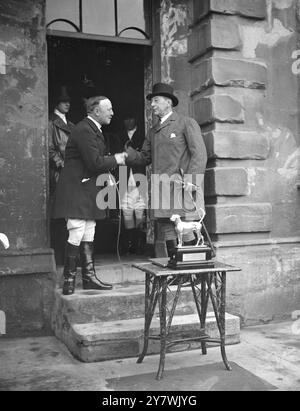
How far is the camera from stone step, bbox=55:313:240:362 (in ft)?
14.8

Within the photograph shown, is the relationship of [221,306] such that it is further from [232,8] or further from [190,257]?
[232,8]

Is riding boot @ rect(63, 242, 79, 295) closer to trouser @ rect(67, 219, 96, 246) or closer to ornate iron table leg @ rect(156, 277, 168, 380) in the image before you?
trouser @ rect(67, 219, 96, 246)

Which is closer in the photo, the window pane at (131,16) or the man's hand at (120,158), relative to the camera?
the man's hand at (120,158)

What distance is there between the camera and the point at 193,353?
4.75m

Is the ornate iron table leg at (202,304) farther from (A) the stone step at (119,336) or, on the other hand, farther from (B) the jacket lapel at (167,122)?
(B) the jacket lapel at (167,122)

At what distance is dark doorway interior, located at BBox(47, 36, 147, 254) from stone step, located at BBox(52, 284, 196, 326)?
3950 millimetres

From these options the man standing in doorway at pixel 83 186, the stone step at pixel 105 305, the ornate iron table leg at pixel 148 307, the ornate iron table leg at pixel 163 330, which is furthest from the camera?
the man standing in doorway at pixel 83 186

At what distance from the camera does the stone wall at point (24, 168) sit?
17.6ft

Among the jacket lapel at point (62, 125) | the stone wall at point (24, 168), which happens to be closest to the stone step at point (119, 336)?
the stone wall at point (24, 168)

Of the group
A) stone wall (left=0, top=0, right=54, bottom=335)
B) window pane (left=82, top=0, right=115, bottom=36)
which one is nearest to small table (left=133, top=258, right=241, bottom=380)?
stone wall (left=0, top=0, right=54, bottom=335)

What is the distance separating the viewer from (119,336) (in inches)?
182

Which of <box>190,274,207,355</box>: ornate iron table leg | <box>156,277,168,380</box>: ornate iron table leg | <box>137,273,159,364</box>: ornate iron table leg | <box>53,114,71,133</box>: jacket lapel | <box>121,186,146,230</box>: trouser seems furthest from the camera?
<box>121,186,146,230</box>: trouser

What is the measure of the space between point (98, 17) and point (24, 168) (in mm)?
2108
